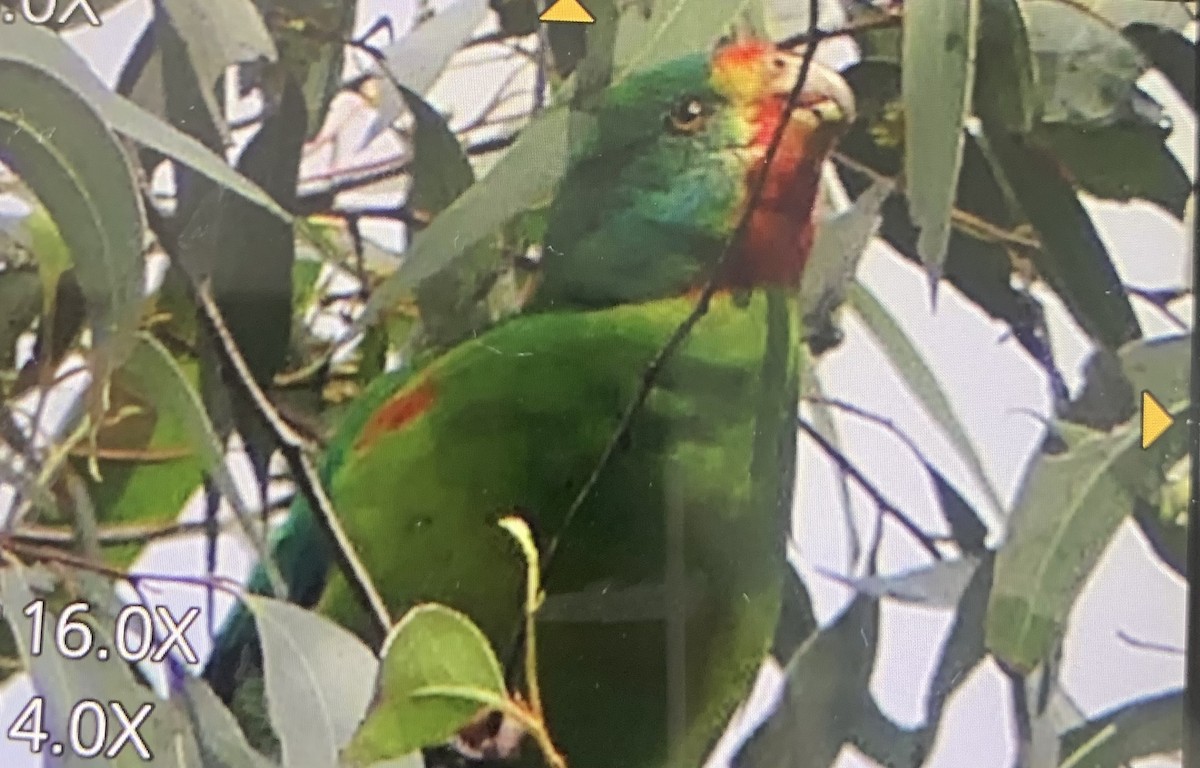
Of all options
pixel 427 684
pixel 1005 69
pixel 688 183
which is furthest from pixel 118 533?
pixel 1005 69

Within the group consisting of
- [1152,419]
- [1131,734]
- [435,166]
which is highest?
[435,166]

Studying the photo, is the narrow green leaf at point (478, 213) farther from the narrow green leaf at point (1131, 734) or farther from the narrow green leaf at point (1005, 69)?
the narrow green leaf at point (1131, 734)

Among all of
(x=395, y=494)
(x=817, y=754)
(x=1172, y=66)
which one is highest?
(x=1172, y=66)

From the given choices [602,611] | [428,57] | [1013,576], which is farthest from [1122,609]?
[428,57]

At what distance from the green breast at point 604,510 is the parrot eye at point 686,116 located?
0.06m

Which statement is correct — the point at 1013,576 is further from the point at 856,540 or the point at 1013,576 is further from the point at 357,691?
the point at 357,691

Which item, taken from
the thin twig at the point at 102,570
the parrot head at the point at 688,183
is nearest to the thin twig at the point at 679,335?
the parrot head at the point at 688,183

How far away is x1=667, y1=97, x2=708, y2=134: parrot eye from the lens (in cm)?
41

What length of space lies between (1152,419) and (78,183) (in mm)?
380

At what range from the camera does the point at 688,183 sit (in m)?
0.41

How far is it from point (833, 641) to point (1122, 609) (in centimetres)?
10

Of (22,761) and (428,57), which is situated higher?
(428,57)

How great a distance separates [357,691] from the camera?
398mm

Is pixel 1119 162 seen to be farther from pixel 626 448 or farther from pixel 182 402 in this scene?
pixel 182 402
